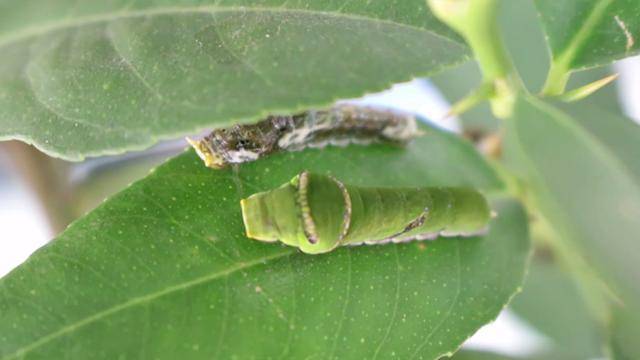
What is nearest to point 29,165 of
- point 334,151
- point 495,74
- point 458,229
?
point 334,151

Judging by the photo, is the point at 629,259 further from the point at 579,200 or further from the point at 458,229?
the point at 458,229

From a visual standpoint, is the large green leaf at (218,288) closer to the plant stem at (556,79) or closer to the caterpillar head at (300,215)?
the caterpillar head at (300,215)

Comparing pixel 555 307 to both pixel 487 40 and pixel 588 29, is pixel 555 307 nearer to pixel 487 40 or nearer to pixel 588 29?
pixel 588 29

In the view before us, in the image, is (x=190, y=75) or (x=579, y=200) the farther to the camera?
(x=579, y=200)

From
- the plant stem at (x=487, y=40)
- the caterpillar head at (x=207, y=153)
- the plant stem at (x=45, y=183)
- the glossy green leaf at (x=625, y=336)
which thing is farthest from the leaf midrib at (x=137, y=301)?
the plant stem at (x=45, y=183)

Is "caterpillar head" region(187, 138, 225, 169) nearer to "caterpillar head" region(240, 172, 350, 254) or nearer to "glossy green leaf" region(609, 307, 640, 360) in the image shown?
"caterpillar head" region(240, 172, 350, 254)

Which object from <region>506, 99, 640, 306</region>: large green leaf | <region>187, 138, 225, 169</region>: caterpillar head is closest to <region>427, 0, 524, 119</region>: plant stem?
<region>506, 99, 640, 306</region>: large green leaf

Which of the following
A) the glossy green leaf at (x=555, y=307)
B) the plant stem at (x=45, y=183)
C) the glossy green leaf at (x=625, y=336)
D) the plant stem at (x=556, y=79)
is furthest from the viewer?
the glossy green leaf at (x=555, y=307)

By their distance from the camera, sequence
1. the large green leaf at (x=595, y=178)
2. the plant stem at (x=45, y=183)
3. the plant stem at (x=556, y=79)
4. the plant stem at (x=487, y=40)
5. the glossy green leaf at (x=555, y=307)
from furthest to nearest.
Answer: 1. the glossy green leaf at (x=555, y=307)
2. the plant stem at (x=45, y=183)
3. the plant stem at (x=556, y=79)
4. the large green leaf at (x=595, y=178)
5. the plant stem at (x=487, y=40)
